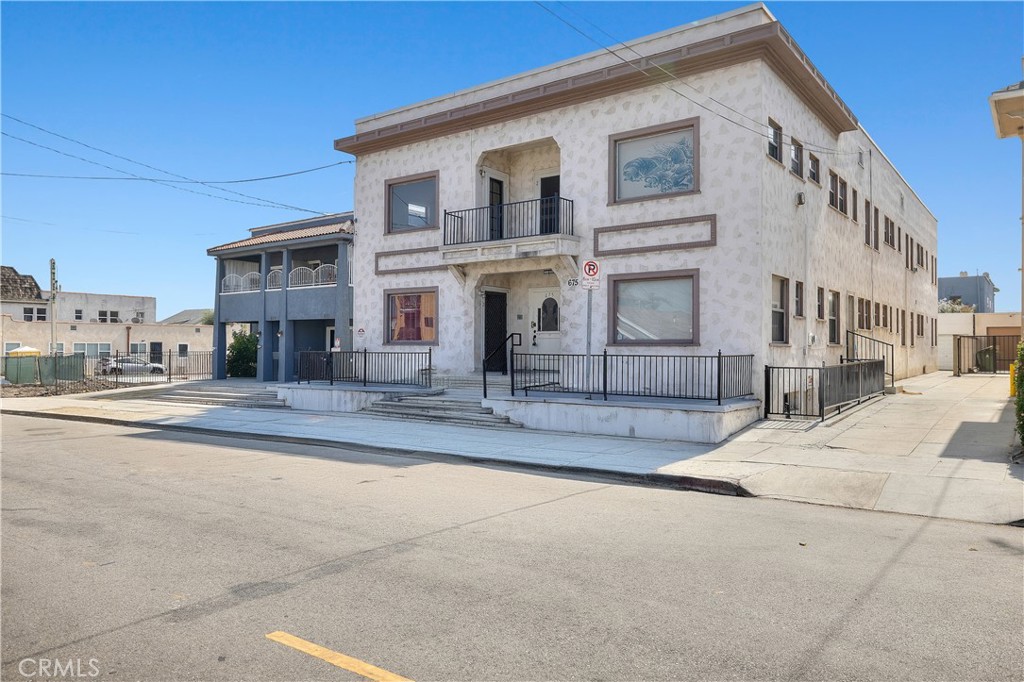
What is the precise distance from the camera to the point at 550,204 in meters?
19.6

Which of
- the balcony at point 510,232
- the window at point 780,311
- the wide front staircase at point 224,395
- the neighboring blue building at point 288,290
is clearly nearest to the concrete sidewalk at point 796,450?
the wide front staircase at point 224,395

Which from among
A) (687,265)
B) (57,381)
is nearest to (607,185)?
(687,265)

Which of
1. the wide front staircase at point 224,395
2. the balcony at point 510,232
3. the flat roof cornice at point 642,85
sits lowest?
the wide front staircase at point 224,395

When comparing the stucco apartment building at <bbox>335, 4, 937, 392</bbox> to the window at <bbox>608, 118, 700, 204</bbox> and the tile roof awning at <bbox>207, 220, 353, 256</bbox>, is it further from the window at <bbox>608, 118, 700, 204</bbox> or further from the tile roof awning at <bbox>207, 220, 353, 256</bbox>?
the tile roof awning at <bbox>207, 220, 353, 256</bbox>

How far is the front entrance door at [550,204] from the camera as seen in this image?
18844mm

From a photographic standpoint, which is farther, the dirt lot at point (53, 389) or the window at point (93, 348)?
the window at point (93, 348)

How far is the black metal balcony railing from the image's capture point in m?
19.3

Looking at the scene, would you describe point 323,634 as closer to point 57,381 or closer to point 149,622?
point 149,622

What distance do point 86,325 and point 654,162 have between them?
45.0 meters

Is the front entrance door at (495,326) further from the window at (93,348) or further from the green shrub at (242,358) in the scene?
the window at (93,348)

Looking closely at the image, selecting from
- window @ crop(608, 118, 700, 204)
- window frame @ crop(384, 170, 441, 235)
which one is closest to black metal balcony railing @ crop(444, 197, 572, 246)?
window frame @ crop(384, 170, 441, 235)

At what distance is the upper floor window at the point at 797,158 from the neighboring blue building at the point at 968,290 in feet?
208

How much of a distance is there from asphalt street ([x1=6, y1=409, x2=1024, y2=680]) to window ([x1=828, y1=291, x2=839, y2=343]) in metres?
13.1
